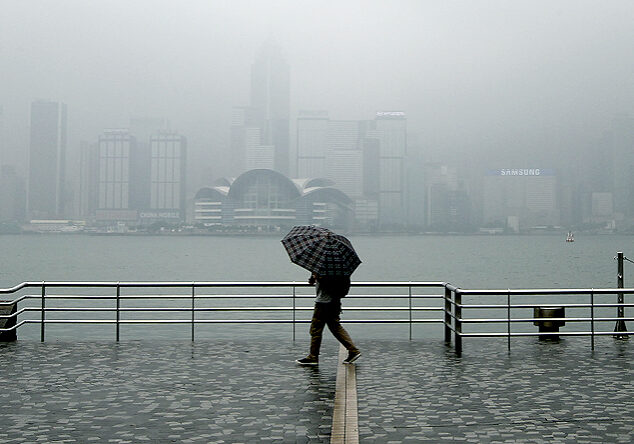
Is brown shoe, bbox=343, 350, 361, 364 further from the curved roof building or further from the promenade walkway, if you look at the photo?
the curved roof building

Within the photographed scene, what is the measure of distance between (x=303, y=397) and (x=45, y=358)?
415cm

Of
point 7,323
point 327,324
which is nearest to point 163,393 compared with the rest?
point 327,324

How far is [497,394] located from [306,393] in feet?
6.32

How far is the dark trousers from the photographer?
9.59 m

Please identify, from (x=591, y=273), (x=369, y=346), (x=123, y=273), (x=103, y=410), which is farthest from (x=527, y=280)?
(x=103, y=410)

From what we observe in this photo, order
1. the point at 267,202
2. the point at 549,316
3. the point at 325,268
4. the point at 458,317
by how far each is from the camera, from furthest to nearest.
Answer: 1. the point at 267,202
2. the point at 549,316
3. the point at 458,317
4. the point at 325,268

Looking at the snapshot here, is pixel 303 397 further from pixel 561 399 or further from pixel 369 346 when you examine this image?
pixel 369 346

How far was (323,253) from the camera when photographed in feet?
30.6

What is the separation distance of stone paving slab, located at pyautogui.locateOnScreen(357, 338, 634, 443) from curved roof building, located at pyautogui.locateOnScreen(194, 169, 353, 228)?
15250 cm

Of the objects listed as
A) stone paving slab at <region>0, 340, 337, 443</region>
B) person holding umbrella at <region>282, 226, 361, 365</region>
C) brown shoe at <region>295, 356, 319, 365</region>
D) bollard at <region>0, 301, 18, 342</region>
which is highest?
person holding umbrella at <region>282, 226, 361, 365</region>

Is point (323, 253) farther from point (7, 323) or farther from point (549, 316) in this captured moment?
point (7, 323)

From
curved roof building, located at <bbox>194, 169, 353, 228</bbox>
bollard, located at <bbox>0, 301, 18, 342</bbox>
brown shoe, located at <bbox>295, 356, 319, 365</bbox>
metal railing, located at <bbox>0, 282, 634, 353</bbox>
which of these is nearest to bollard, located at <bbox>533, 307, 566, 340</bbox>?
metal railing, located at <bbox>0, 282, 634, 353</bbox>

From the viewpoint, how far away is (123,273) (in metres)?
77.1

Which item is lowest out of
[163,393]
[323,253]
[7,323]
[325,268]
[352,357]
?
[163,393]
